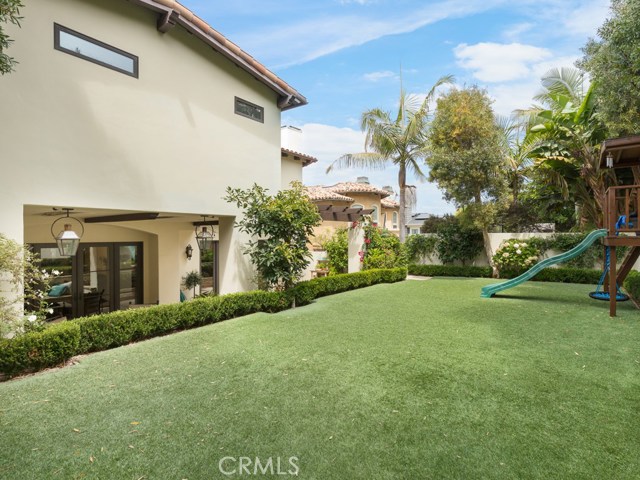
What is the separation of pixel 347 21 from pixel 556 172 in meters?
11.5

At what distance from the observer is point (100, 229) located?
11.8 m

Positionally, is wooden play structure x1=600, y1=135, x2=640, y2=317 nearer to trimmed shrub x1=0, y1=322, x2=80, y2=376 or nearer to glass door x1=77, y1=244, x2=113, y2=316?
trimmed shrub x1=0, y1=322, x2=80, y2=376

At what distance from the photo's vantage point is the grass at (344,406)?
3.49m

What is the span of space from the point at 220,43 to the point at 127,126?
376 centimetres

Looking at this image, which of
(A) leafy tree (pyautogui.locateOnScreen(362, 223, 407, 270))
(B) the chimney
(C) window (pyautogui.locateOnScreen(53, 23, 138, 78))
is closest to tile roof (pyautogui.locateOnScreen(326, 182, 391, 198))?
(A) leafy tree (pyautogui.locateOnScreen(362, 223, 407, 270))

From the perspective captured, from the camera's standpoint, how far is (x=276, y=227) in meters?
10.4

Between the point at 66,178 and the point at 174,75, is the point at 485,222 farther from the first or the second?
the point at 66,178

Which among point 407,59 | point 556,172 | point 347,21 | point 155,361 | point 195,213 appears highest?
point 407,59

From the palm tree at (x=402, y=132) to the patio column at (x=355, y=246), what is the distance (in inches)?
230

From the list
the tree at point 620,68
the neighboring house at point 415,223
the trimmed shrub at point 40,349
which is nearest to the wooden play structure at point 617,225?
the tree at point 620,68

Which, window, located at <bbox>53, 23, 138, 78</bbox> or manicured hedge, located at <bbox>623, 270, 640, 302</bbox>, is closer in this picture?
window, located at <bbox>53, 23, 138, 78</bbox>

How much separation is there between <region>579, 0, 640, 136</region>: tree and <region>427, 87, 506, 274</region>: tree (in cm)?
728

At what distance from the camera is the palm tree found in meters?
19.8

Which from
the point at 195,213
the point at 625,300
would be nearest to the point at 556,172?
the point at 625,300
